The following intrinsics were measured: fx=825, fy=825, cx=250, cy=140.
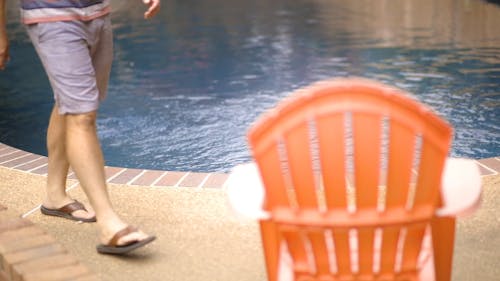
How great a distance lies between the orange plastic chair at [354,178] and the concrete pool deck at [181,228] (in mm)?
803

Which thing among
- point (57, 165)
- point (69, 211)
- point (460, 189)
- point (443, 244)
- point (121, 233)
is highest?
point (460, 189)

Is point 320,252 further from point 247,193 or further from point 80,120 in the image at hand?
point 80,120

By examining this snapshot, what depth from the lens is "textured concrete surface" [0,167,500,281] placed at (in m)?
3.43

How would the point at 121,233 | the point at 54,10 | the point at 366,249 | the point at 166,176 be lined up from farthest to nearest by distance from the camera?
the point at 166,176 < the point at 121,233 < the point at 54,10 < the point at 366,249

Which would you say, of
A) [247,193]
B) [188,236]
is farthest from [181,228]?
[247,193]

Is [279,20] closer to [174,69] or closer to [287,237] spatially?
[174,69]

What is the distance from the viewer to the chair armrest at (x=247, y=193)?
2.20 m

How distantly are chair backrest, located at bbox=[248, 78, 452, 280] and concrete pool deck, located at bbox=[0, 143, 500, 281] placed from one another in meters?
0.83

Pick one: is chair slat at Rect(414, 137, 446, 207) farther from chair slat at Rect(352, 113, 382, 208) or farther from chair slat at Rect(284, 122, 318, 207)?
chair slat at Rect(284, 122, 318, 207)

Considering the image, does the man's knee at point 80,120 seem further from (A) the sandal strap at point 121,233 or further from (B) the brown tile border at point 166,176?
(B) the brown tile border at point 166,176

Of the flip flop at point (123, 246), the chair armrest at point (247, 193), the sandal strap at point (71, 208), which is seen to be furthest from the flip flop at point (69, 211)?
the chair armrest at point (247, 193)

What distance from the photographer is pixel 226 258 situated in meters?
3.57

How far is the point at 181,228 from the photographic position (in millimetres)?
3957

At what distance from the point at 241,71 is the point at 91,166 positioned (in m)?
5.95
